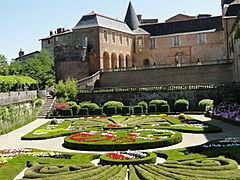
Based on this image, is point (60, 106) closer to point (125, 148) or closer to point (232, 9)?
point (125, 148)

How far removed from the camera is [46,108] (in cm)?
4056

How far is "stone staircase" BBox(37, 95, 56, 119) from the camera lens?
38.8 meters

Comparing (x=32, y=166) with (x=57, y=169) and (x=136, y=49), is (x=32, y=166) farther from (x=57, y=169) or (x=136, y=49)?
(x=136, y=49)

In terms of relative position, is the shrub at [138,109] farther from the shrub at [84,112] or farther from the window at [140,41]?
the window at [140,41]

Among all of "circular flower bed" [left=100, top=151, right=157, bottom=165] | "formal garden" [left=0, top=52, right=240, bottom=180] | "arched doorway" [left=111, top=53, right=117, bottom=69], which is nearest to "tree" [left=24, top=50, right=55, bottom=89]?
"arched doorway" [left=111, top=53, right=117, bottom=69]

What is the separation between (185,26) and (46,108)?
31.6 meters

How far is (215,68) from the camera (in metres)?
46.8

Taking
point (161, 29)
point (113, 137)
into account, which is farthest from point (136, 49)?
point (113, 137)

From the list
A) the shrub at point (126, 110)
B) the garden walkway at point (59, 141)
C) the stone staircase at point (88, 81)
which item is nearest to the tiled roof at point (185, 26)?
the stone staircase at point (88, 81)

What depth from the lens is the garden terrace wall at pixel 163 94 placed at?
38.4 meters

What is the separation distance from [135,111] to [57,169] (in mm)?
25027

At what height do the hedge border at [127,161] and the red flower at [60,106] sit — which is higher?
the red flower at [60,106]

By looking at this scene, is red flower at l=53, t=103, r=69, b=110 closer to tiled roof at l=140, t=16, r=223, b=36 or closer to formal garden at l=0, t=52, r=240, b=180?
formal garden at l=0, t=52, r=240, b=180

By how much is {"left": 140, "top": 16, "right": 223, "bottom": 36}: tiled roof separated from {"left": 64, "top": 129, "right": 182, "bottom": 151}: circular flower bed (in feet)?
141
